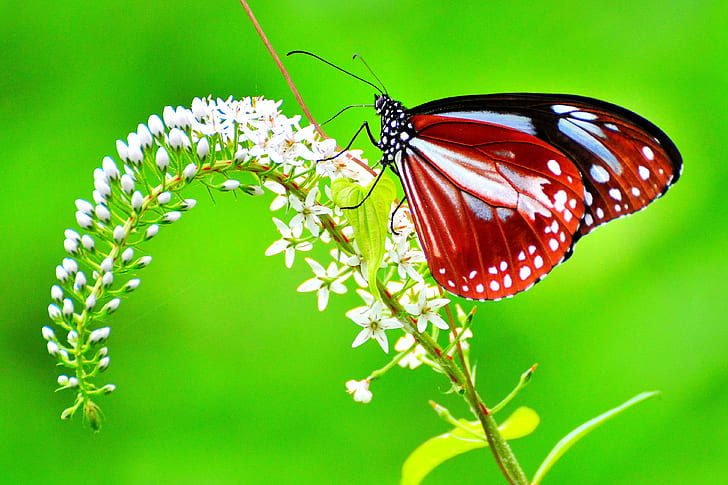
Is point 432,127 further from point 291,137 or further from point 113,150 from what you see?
point 113,150

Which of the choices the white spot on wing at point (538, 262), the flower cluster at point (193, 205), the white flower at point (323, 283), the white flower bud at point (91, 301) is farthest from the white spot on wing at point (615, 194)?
the white flower bud at point (91, 301)

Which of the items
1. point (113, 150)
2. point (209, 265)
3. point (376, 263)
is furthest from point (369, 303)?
point (113, 150)

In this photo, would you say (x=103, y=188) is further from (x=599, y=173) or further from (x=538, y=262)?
(x=599, y=173)

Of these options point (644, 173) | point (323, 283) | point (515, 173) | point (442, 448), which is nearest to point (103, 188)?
point (323, 283)

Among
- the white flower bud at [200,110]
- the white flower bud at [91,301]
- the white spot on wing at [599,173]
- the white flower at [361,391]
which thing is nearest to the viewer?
the white flower bud at [91,301]

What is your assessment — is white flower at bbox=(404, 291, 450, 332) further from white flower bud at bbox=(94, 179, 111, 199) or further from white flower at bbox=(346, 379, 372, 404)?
white flower bud at bbox=(94, 179, 111, 199)

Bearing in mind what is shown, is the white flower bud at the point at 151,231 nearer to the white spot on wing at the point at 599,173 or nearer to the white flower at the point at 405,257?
the white flower at the point at 405,257

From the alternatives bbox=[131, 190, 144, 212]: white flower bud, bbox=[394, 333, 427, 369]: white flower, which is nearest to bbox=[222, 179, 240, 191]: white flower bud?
bbox=[131, 190, 144, 212]: white flower bud
